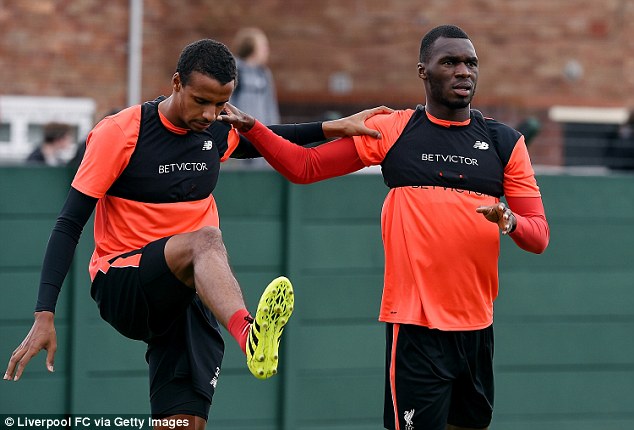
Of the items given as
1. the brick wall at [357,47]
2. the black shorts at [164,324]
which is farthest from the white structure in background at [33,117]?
the black shorts at [164,324]

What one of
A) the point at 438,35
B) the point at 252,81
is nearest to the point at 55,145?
the point at 252,81

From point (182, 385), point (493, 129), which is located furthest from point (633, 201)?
point (182, 385)

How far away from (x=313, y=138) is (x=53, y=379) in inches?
110

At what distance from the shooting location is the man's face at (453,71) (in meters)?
5.29

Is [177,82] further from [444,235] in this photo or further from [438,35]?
[444,235]

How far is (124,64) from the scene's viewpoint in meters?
14.2

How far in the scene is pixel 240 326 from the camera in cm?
481

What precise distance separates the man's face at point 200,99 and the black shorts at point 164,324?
0.57m

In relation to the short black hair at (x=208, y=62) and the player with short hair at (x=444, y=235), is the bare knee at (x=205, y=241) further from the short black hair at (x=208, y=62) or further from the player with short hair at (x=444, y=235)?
the player with short hair at (x=444, y=235)

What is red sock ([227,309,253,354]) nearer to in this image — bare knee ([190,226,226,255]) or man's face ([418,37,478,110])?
bare knee ([190,226,226,255])


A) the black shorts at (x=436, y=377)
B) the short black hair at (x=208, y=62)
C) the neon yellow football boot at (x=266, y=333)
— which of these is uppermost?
the short black hair at (x=208, y=62)

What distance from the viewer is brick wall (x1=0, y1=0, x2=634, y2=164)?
1404 centimetres

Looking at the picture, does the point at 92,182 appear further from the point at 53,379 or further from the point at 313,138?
the point at 53,379

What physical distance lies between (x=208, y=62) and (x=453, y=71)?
3.60 feet
